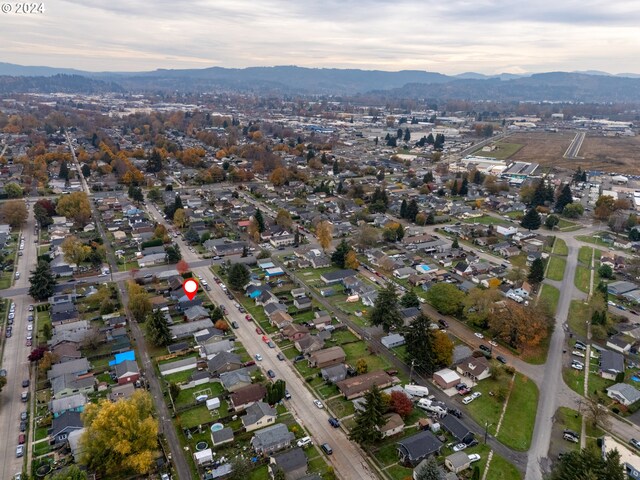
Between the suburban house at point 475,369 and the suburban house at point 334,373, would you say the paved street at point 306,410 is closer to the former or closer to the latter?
the suburban house at point 334,373

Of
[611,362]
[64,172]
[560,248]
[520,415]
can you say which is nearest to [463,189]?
[560,248]

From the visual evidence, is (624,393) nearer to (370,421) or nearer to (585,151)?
(370,421)

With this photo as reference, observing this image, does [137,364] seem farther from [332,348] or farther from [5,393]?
[332,348]

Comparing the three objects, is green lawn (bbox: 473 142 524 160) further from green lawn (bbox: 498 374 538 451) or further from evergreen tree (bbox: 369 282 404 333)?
green lawn (bbox: 498 374 538 451)

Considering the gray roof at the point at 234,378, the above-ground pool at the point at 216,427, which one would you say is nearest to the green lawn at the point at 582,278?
the gray roof at the point at 234,378

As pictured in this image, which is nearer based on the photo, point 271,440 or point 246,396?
point 271,440

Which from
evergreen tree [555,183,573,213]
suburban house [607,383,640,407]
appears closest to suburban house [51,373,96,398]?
suburban house [607,383,640,407]

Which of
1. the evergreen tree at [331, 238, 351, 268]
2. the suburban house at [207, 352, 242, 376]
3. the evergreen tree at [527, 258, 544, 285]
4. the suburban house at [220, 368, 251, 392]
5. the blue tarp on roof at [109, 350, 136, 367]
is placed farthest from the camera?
the evergreen tree at [331, 238, 351, 268]
